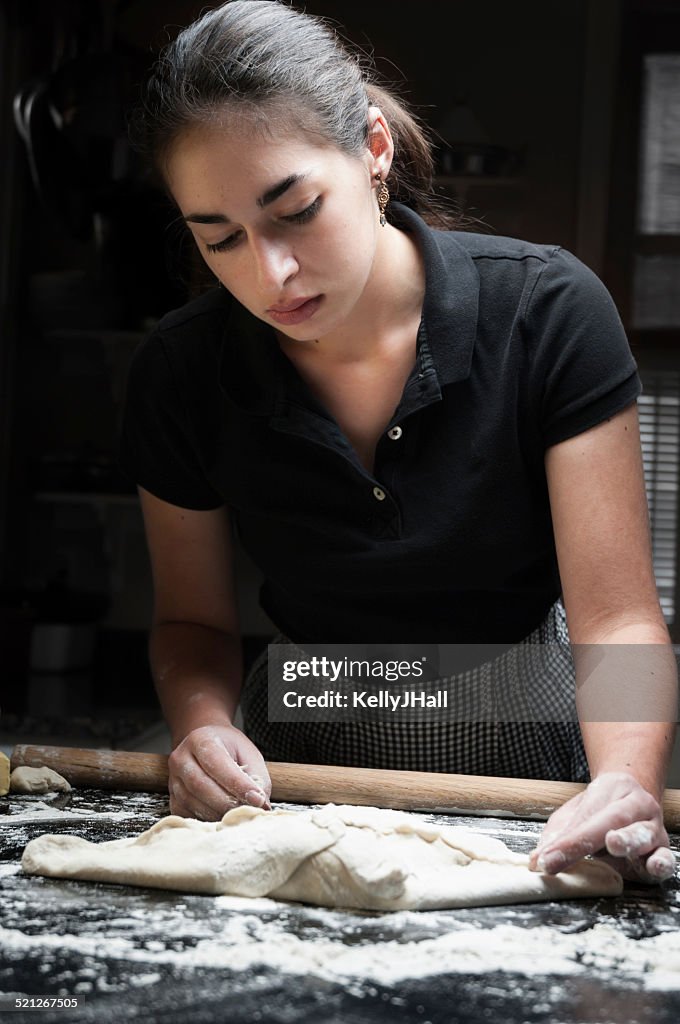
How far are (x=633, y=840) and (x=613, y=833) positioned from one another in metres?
0.02

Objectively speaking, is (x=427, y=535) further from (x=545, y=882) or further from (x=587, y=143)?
(x=587, y=143)

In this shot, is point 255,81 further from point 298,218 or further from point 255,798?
point 255,798

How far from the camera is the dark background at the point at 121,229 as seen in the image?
3277 mm

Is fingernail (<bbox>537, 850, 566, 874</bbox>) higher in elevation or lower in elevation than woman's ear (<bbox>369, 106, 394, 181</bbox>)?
lower

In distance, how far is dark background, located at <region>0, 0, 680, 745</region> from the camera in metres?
3.28

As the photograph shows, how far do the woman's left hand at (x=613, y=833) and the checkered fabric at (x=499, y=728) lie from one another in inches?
15.0

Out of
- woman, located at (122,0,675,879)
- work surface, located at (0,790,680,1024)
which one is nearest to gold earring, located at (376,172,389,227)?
woman, located at (122,0,675,879)

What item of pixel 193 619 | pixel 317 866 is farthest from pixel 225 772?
pixel 193 619

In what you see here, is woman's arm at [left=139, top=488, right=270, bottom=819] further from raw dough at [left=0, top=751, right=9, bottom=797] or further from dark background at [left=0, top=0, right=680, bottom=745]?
dark background at [left=0, top=0, right=680, bottom=745]

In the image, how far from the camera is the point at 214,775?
3.61ft

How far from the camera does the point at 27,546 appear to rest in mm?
3756

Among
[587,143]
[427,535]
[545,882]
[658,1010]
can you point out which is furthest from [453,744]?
[587,143]

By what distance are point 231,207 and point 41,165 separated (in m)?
2.14

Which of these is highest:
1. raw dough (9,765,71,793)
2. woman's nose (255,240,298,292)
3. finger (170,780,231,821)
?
woman's nose (255,240,298,292)
